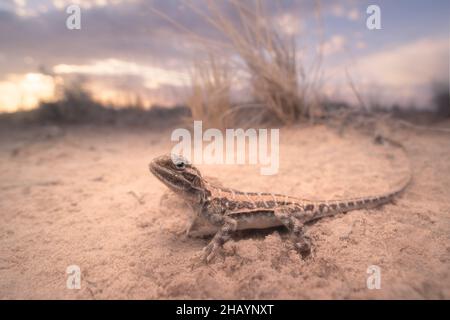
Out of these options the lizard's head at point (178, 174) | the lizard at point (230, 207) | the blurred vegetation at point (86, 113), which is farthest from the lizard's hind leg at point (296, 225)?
the blurred vegetation at point (86, 113)

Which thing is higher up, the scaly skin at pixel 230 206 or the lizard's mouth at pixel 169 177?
the lizard's mouth at pixel 169 177

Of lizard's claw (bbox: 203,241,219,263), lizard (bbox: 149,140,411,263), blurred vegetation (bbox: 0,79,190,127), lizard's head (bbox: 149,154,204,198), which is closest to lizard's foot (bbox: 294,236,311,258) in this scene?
lizard (bbox: 149,140,411,263)

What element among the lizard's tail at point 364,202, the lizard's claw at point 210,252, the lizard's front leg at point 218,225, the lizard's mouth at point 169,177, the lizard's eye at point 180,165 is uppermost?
the lizard's eye at point 180,165

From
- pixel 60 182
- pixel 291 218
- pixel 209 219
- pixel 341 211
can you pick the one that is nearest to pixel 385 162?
pixel 341 211

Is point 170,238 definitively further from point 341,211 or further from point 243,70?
point 243,70

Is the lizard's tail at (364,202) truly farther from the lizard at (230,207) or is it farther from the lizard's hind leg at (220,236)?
the lizard's hind leg at (220,236)

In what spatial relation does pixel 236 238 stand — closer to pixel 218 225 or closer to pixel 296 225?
Result: pixel 218 225

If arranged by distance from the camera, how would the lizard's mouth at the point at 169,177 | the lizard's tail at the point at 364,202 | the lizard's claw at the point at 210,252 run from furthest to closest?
the lizard's tail at the point at 364,202 → the lizard's mouth at the point at 169,177 → the lizard's claw at the point at 210,252
